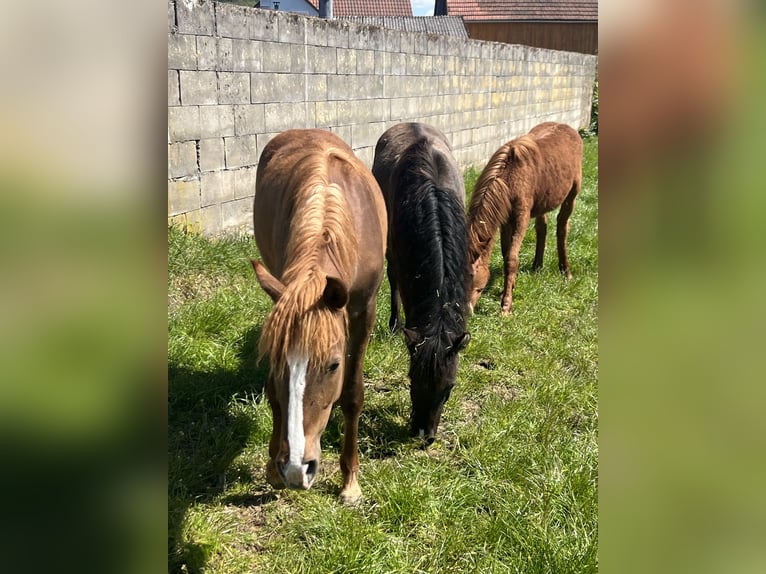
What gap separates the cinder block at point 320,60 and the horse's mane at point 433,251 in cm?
291

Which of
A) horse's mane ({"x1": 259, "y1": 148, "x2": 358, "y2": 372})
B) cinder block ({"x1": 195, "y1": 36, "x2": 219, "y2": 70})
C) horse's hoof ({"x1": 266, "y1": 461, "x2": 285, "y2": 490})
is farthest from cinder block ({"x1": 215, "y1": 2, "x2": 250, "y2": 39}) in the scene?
horse's hoof ({"x1": 266, "y1": 461, "x2": 285, "y2": 490})

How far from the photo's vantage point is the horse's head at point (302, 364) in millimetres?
2045

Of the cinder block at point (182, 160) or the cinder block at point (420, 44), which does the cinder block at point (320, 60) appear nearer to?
the cinder block at point (182, 160)

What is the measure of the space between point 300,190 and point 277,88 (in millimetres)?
3713

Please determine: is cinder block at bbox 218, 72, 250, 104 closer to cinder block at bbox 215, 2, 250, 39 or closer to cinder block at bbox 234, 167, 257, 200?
cinder block at bbox 215, 2, 250, 39

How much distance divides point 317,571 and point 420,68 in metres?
7.90

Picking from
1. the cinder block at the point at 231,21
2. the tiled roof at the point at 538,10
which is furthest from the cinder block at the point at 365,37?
the tiled roof at the point at 538,10

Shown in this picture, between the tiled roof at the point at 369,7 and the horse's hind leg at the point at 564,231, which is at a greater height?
the tiled roof at the point at 369,7

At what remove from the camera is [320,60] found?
6.59 metres
